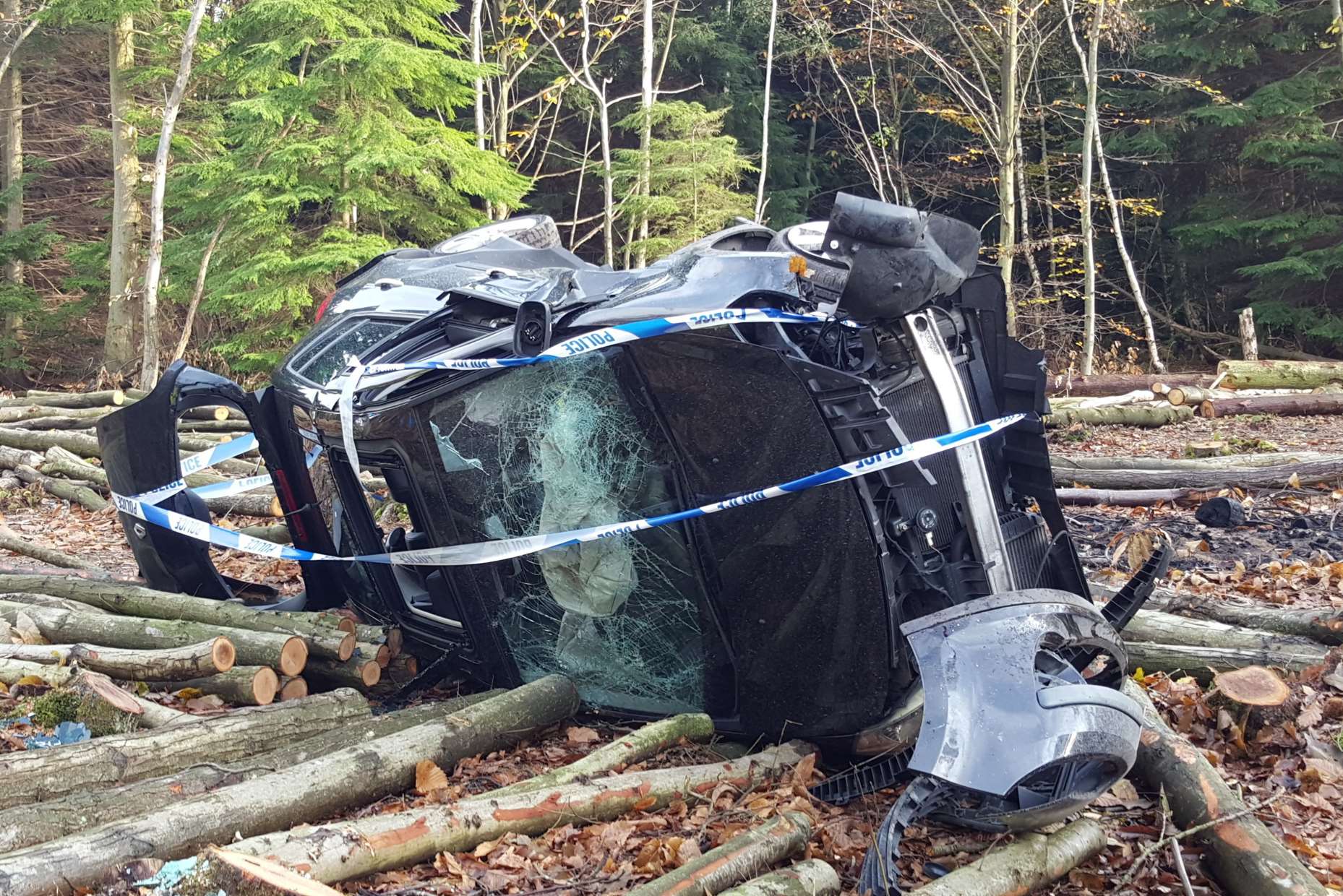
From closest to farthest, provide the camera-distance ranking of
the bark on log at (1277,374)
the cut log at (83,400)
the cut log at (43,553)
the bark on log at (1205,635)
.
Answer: the bark on log at (1205,635) < the cut log at (43,553) < the cut log at (83,400) < the bark on log at (1277,374)

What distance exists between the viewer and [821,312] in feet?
11.0

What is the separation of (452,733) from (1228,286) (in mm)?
22319

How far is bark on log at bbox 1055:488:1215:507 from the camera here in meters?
8.23

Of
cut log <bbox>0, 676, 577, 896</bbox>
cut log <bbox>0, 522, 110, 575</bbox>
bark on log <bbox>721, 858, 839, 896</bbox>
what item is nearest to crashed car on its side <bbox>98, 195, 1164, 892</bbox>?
bark on log <bbox>721, 858, 839, 896</bbox>

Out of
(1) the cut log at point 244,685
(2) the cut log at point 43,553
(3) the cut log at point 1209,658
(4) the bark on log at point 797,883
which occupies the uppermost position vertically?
(2) the cut log at point 43,553

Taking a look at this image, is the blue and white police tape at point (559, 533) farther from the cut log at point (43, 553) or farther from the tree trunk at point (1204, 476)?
the tree trunk at point (1204, 476)

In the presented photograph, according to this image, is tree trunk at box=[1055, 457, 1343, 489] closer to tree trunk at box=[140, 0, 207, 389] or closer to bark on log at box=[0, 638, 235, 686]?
bark on log at box=[0, 638, 235, 686]

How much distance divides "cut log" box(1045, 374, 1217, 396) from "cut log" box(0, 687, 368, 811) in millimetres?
12532

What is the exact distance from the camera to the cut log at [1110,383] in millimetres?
14555

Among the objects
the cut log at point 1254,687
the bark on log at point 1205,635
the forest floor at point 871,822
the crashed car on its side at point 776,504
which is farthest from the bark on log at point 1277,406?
the cut log at point 1254,687

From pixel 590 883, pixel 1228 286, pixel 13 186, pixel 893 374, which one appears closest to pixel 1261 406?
pixel 1228 286

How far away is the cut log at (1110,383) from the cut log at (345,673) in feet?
39.3

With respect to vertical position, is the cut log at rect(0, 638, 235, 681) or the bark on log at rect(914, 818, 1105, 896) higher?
the cut log at rect(0, 638, 235, 681)

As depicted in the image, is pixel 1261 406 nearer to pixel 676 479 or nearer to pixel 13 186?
pixel 676 479
